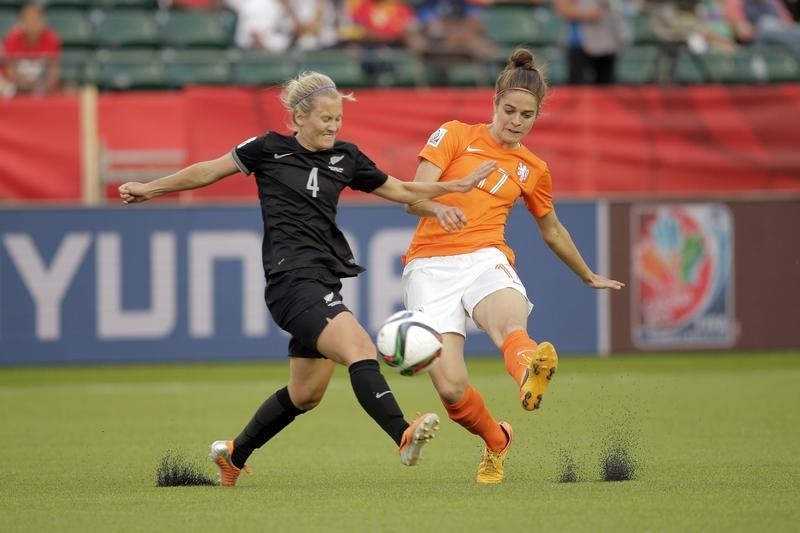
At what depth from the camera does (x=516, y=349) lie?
22.1ft

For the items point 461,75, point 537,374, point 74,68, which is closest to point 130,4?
point 74,68

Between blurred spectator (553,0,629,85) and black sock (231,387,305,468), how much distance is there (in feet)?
30.7

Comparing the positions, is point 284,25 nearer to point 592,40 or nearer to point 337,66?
point 337,66

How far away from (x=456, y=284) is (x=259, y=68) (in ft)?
29.4

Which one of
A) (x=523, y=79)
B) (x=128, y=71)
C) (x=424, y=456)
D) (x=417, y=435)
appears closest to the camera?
(x=417, y=435)

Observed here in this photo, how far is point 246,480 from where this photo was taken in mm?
7391

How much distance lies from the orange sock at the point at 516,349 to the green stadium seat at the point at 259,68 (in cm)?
908

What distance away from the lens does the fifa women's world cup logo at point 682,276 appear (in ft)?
46.4

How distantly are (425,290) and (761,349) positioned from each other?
801 centimetres

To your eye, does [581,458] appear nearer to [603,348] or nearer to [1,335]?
[603,348]

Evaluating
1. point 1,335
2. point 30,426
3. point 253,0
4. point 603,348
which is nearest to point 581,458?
point 30,426

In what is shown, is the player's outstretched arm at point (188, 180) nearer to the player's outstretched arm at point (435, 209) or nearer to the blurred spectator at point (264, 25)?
the player's outstretched arm at point (435, 209)

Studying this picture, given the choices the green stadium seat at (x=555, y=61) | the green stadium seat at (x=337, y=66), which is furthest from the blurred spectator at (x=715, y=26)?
the green stadium seat at (x=337, y=66)

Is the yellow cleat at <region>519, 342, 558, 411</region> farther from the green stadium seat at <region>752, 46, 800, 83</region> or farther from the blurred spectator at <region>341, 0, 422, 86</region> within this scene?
the green stadium seat at <region>752, 46, 800, 83</region>
